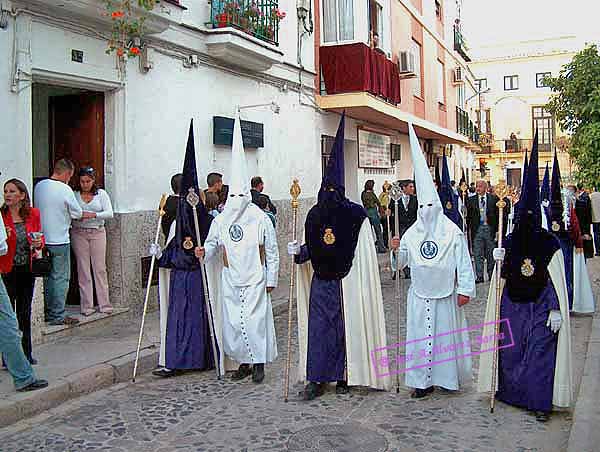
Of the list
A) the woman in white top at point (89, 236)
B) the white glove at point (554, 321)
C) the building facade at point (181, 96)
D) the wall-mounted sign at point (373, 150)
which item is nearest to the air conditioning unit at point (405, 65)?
the building facade at point (181, 96)

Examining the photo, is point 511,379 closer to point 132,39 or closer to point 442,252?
point 442,252

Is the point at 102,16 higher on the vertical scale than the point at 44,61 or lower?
higher

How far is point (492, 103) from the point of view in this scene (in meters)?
50.0

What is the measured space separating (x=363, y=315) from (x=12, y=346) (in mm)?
3003

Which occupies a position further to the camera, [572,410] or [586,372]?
[586,372]

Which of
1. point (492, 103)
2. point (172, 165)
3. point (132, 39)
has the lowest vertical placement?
point (172, 165)

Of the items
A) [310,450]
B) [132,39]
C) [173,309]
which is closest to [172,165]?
[132,39]

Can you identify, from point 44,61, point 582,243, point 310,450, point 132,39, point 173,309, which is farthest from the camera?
point 582,243

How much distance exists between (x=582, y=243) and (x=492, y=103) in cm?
4213

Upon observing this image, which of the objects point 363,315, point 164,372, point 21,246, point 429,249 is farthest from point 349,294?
point 21,246

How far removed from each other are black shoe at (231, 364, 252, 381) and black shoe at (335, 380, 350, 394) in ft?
3.48

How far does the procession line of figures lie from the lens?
570 centimetres

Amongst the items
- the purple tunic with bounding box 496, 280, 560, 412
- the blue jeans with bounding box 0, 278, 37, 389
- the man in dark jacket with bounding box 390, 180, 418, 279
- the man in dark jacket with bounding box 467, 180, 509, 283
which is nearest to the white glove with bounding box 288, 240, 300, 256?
the purple tunic with bounding box 496, 280, 560, 412

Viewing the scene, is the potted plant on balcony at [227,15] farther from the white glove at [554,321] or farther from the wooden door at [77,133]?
the white glove at [554,321]
